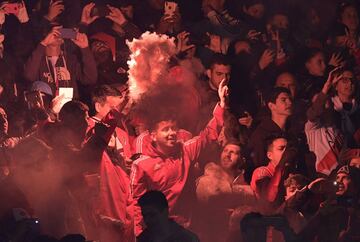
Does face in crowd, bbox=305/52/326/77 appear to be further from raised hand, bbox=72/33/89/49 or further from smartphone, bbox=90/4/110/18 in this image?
raised hand, bbox=72/33/89/49

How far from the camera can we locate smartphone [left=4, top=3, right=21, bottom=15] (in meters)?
10.4

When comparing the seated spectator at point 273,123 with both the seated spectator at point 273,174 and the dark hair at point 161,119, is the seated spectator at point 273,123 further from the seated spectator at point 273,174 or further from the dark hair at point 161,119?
the dark hair at point 161,119

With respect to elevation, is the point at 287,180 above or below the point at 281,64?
below

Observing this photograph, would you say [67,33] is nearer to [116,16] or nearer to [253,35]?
[116,16]

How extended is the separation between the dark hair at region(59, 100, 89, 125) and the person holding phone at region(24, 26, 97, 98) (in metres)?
0.12

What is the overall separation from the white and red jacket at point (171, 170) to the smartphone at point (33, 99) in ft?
4.69

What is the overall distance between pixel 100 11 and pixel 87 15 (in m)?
0.17

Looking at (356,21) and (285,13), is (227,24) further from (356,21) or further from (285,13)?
(356,21)

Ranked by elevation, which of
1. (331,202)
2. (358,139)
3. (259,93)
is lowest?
(331,202)

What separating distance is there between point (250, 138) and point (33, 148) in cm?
281

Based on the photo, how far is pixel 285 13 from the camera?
11.2 m

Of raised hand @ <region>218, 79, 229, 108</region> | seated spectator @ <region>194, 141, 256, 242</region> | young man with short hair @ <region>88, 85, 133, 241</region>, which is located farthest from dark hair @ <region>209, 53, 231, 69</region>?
young man with short hair @ <region>88, 85, 133, 241</region>

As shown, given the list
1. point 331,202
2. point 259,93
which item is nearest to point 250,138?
point 259,93

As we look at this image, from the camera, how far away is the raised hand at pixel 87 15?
10578 millimetres
